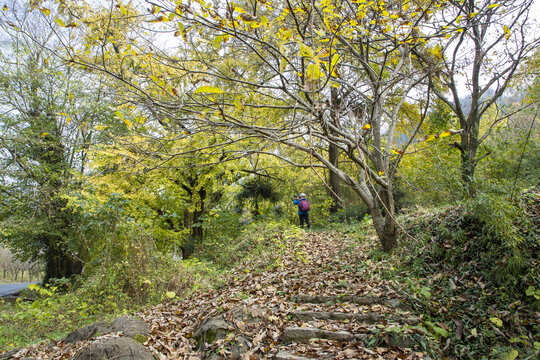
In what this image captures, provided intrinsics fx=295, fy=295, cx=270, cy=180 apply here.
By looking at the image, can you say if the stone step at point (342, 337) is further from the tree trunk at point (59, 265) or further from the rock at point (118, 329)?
the tree trunk at point (59, 265)

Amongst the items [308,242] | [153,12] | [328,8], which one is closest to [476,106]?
[308,242]

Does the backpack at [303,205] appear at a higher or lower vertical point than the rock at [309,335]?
higher

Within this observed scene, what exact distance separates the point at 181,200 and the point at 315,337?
916cm

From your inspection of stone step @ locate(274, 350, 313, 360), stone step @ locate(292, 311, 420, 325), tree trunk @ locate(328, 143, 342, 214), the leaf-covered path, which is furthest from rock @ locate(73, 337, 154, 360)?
tree trunk @ locate(328, 143, 342, 214)

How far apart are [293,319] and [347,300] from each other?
80cm

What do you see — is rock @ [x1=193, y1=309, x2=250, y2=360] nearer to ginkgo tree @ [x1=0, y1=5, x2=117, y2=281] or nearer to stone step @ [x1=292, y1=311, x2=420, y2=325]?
stone step @ [x1=292, y1=311, x2=420, y2=325]

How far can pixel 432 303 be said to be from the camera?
3484 millimetres

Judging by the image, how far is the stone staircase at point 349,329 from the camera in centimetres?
287

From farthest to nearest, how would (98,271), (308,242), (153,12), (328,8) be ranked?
(308,242), (98,271), (328,8), (153,12)

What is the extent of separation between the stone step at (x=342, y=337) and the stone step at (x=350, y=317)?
0.30 metres

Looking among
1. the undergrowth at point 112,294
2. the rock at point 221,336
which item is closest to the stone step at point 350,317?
the rock at point 221,336

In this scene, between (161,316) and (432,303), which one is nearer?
(432,303)

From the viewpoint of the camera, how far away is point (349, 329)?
318 cm

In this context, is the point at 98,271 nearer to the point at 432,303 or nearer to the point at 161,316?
the point at 161,316
